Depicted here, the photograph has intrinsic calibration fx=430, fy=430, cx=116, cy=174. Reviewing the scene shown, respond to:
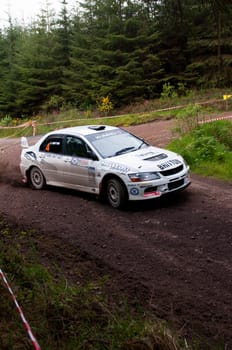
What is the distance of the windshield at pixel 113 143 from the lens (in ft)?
33.5

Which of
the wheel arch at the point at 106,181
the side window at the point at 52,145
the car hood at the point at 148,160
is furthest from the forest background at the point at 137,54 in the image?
the wheel arch at the point at 106,181

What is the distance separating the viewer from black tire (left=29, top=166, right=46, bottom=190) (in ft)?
38.8

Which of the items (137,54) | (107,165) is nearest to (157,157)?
(107,165)

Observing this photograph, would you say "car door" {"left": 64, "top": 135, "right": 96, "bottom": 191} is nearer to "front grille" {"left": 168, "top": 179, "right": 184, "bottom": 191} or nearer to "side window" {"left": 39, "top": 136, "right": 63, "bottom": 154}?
"side window" {"left": 39, "top": 136, "right": 63, "bottom": 154}

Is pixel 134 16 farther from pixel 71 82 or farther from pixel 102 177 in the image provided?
pixel 102 177

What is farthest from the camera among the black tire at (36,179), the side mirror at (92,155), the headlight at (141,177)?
the black tire at (36,179)

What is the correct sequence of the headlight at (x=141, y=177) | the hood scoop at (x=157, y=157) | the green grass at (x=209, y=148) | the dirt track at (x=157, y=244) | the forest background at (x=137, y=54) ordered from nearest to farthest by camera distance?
1. the dirt track at (x=157, y=244)
2. the headlight at (x=141, y=177)
3. the hood scoop at (x=157, y=157)
4. the green grass at (x=209, y=148)
5. the forest background at (x=137, y=54)

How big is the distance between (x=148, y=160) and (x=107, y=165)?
93cm

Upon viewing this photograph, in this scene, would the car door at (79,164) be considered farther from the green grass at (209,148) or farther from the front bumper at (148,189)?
the green grass at (209,148)

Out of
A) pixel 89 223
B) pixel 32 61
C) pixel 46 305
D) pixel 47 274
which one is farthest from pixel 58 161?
pixel 32 61

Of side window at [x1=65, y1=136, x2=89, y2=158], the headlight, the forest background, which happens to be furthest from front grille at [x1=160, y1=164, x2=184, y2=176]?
the forest background

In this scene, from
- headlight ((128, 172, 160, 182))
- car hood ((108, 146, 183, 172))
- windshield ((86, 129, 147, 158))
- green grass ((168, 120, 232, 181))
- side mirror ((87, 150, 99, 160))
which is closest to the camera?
headlight ((128, 172, 160, 182))

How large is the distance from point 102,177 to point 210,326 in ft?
17.8

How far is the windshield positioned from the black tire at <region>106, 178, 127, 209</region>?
749 mm
